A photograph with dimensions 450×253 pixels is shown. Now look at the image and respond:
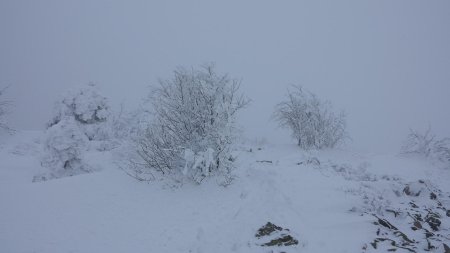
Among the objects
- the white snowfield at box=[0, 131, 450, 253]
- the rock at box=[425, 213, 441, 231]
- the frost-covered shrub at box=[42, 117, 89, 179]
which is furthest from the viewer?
the frost-covered shrub at box=[42, 117, 89, 179]

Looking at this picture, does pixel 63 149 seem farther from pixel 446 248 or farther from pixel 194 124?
pixel 446 248

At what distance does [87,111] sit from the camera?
29375mm

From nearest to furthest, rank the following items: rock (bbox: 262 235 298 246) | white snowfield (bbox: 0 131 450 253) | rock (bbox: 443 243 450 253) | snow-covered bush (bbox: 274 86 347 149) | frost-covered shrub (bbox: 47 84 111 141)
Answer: rock (bbox: 443 243 450 253)
rock (bbox: 262 235 298 246)
white snowfield (bbox: 0 131 450 253)
snow-covered bush (bbox: 274 86 347 149)
frost-covered shrub (bbox: 47 84 111 141)

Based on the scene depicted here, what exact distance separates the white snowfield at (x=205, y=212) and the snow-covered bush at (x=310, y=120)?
30.5 ft

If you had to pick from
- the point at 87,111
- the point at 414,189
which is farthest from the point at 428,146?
the point at 87,111

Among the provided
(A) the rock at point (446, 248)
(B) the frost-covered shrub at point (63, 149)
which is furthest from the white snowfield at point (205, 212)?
(B) the frost-covered shrub at point (63, 149)

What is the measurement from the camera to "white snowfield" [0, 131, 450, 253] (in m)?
8.20

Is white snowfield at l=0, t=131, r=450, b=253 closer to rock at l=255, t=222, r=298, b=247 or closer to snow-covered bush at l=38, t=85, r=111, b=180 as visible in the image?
rock at l=255, t=222, r=298, b=247

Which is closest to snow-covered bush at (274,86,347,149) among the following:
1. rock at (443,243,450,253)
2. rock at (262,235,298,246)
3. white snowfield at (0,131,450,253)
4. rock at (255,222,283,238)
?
white snowfield at (0,131,450,253)

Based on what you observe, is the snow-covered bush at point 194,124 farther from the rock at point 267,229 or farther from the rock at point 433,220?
the rock at point 433,220

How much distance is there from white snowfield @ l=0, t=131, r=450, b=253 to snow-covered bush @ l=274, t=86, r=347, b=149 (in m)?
9.28

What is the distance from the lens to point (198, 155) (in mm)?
11477

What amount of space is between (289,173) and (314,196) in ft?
9.05

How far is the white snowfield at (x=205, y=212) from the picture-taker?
8203 millimetres
